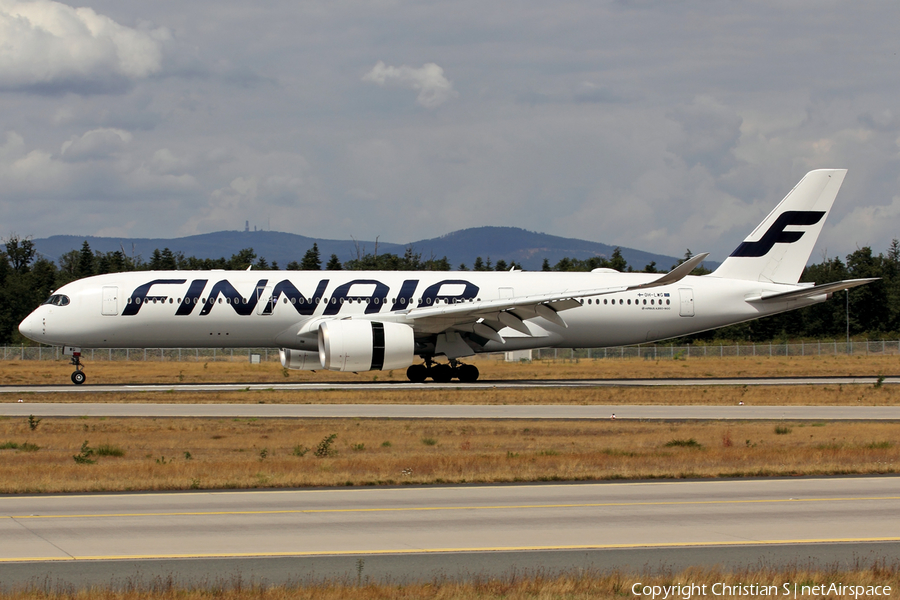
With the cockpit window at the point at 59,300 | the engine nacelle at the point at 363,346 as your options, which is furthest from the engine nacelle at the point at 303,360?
the cockpit window at the point at 59,300

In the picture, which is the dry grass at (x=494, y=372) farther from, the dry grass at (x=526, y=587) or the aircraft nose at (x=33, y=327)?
the dry grass at (x=526, y=587)

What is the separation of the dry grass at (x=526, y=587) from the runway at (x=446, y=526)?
1.73ft

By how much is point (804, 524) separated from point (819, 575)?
2807 mm

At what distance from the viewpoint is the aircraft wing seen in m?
34.4

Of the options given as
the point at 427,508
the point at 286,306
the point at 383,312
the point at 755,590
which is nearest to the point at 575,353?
the point at 383,312

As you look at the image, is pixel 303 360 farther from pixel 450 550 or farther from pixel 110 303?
pixel 450 550

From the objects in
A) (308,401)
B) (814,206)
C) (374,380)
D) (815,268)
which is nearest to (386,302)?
(374,380)

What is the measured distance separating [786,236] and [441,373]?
1678 centimetres

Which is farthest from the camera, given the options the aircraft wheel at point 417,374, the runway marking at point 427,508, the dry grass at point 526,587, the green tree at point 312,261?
the green tree at point 312,261

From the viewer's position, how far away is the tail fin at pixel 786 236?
41375 mm

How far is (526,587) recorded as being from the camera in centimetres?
848

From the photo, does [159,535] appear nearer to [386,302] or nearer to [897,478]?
[897,478]

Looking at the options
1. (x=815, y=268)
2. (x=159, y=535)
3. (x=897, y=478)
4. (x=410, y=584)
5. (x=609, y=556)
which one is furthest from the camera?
(x=815, y=268)

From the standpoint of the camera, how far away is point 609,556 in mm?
9820
